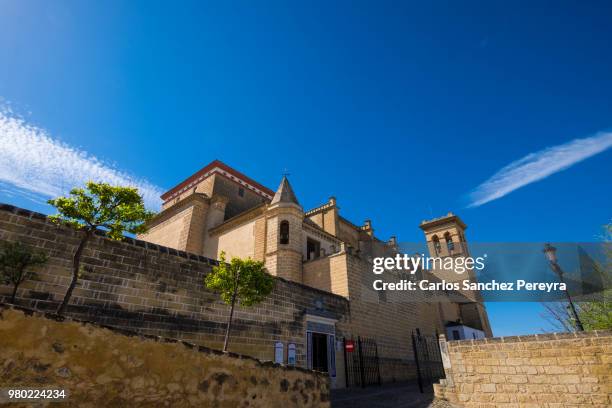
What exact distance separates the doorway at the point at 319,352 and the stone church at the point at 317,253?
0.04 meters

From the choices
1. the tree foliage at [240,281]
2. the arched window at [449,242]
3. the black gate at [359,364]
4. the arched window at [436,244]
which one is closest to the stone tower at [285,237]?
the black gate at [359,364]

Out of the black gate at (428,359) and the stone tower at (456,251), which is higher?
the stone tower at (456,251)

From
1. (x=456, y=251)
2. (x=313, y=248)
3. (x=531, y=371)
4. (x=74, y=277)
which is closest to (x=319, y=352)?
(x=531, y=371)

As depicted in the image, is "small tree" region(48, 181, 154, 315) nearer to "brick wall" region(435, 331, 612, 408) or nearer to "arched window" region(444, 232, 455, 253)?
"brick wall" region(435, 331, 612, 408)

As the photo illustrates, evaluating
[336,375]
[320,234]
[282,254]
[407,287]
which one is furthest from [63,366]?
[407,287]

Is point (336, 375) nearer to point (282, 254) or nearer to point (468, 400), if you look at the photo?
point (468, 400)

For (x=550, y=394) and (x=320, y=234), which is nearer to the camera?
(x=550, y=394)

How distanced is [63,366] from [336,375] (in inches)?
469

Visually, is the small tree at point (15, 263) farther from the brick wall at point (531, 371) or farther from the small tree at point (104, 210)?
the brick wall at point (531, 371)

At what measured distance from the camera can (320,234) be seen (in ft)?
69.4

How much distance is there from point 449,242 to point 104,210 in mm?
32131

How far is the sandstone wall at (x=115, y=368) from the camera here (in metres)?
2.40

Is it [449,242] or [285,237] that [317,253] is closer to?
[285,237]

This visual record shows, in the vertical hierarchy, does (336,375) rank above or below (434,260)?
below
